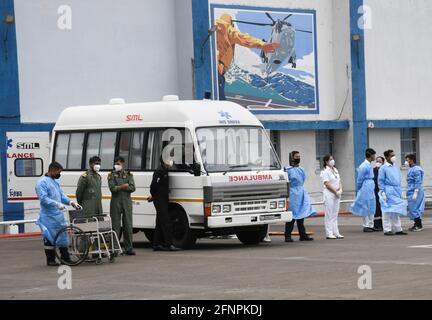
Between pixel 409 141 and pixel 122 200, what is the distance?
76.0 ft

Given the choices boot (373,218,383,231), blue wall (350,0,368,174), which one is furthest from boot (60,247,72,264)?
blue wall (350,0,368,174)

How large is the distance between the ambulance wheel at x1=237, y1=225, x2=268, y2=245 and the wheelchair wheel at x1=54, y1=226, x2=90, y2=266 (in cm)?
476

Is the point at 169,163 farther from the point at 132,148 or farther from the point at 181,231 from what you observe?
the point at 132,148

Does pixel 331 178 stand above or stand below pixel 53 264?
above

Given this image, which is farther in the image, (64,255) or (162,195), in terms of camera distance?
(162,195)

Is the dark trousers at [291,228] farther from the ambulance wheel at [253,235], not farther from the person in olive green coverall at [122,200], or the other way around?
the person in olive green coverall at [122,200]

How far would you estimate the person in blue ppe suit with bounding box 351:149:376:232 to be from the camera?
2667 centimetres

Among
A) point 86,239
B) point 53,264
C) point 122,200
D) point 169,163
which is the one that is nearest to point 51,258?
point 53,264

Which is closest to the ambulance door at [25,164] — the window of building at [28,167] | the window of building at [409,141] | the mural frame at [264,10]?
the window of building at [28,167]

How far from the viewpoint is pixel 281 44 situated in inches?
1511

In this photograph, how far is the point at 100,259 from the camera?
1992 cm

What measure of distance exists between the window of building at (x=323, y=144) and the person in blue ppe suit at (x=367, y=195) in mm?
12926

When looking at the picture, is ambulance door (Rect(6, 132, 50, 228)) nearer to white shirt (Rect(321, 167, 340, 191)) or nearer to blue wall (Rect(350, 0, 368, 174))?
white shirt (Rect(321, 167, 340, 191))
